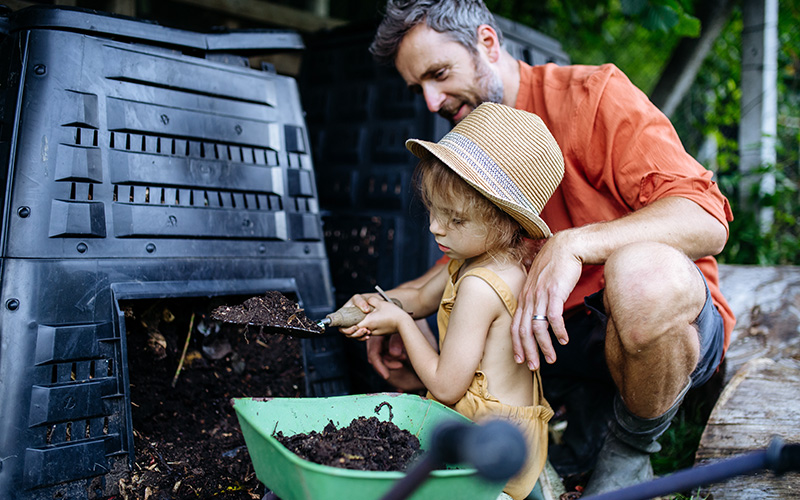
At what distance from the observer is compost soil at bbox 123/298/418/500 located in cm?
161

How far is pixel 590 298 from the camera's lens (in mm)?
1750

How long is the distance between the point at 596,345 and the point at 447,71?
1062 mm

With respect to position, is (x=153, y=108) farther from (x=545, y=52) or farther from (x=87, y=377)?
(x=545, y=52)

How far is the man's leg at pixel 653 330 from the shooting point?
152 centimetres

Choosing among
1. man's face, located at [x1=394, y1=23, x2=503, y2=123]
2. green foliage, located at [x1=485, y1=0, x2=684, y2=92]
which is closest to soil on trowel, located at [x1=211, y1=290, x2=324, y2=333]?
man's face, located at [x1=394, y1=23, x2=503, y2=123]

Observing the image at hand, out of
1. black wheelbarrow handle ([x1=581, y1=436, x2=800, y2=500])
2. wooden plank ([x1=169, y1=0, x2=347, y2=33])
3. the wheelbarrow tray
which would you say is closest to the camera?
black wheelbarrow handle ([x1=581, y1=436, x2=800, y2=500])

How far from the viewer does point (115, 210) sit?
1682mm

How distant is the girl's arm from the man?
84mm

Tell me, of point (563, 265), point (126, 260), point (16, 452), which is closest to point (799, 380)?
point (563, 265)

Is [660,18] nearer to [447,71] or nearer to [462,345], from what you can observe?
[447,71]

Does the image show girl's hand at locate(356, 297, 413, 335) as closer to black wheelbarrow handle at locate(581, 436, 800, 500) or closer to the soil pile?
the soil pile

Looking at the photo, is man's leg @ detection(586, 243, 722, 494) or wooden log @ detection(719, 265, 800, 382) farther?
wooden log @ detection(719, 265, 800, 382)

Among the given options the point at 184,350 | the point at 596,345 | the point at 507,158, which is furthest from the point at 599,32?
the point at 184,350

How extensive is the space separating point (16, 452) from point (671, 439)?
2.08m
